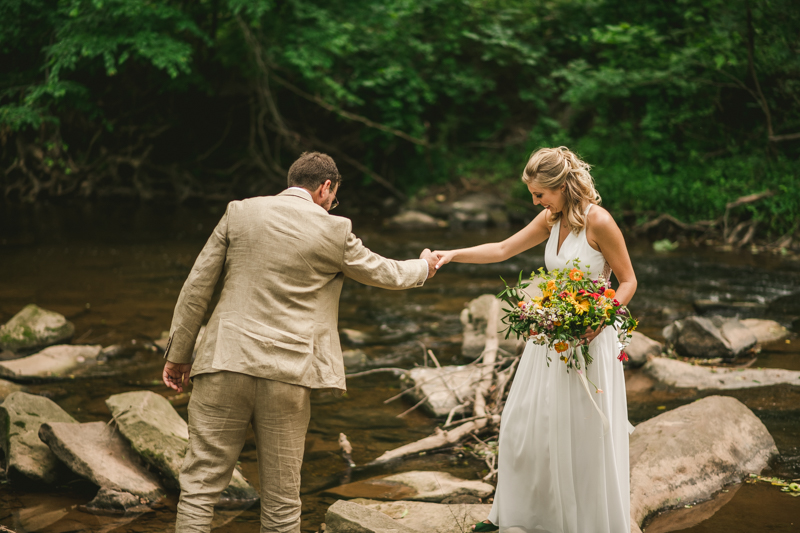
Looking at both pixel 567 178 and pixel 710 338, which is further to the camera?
pixel 710 338

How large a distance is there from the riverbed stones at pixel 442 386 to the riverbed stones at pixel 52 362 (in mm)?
3520

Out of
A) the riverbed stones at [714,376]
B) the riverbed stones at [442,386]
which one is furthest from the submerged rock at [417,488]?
the riverbed stones at [714,376]

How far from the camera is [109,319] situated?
29.2 feet

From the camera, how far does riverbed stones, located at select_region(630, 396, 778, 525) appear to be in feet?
13.3

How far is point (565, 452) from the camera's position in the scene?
330 centimetres

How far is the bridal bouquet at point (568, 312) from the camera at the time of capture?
3.08 meters

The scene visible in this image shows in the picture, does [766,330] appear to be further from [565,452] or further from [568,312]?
[568,312]

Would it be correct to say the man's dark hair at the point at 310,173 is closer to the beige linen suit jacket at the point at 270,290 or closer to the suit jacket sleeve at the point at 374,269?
the beige linen suit jacket at the point at 270,290

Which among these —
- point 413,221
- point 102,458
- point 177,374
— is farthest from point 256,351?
point 413,221

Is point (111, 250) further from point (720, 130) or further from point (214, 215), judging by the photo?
point (720, 130)

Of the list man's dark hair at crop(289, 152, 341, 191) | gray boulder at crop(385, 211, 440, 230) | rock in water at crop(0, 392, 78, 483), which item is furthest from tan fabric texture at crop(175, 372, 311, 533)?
gray boulder at crop(385, 211, 440, 230)

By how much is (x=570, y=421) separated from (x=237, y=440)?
5.32ft

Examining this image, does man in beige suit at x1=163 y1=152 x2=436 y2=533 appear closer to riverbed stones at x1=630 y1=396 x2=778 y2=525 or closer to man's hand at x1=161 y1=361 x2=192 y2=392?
man's hand at x1=161 y1=361 x2=192 y2=392

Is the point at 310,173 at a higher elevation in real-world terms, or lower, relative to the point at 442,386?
higher
